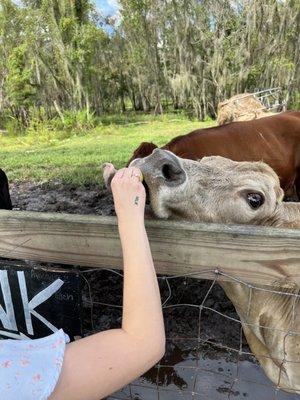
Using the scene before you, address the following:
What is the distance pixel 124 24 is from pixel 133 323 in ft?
135

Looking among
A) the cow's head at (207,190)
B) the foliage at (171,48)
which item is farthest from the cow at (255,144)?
the foliage at (171,48)

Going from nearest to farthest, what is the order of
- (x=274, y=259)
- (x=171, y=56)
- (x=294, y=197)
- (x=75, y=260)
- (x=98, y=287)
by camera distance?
(x=274, y=259), (x=75, y=260), (x=98, y=287), (x=294, y=197), (x=171, y=56)

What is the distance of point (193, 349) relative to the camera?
3.53 metres

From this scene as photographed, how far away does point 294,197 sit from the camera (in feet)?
18.8

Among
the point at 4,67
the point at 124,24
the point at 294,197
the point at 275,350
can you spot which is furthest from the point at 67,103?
the point at 275,350

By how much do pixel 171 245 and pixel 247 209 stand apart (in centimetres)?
53

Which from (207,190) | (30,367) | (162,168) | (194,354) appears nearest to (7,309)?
(30,367)

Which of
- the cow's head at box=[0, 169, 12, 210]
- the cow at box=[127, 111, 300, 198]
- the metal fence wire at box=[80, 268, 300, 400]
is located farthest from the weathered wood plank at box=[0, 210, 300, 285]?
the cow at box=[127, 111, 300, 198]

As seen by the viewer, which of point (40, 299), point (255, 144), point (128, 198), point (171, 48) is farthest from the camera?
point (171, 48)

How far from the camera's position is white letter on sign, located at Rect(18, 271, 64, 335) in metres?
1.68

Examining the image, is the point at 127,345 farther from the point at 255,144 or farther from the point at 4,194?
the point at 255,144

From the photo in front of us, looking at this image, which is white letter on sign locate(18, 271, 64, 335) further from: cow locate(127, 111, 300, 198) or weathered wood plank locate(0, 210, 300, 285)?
cow locate(127, 111, 300, 198)

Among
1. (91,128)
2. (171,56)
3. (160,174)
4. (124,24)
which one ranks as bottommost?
(91,128)

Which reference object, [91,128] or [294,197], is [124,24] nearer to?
[91,128]
